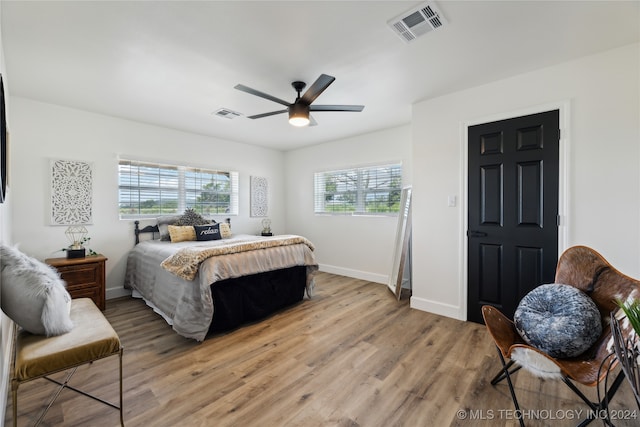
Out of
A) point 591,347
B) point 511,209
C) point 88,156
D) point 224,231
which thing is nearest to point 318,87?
point 511,209

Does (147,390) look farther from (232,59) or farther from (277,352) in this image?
(232,59)

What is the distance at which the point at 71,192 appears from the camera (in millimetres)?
3586

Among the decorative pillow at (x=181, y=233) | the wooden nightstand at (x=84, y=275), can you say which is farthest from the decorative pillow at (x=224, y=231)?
the wooden nightstand at (x=84, y=275)

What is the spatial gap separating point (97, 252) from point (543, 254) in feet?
17.3

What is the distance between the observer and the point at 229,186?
5.30m

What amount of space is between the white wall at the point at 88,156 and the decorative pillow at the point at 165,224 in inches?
15.7

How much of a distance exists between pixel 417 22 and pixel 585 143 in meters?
1.86

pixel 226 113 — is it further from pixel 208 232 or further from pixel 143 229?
pixel 143 229

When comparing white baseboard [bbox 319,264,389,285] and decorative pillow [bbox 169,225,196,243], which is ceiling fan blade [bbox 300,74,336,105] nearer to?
decorative pillow [bbox 169,225,196,243]

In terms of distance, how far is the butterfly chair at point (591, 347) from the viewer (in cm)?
146

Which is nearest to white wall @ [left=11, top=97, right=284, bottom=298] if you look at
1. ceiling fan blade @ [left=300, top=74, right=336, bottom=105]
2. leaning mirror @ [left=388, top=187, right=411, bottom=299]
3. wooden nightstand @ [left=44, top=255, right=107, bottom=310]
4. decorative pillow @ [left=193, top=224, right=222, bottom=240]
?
wooden nightstand @ [left=44, top=255, right=107, bottom=310]

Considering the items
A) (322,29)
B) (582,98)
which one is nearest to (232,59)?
(322,29)

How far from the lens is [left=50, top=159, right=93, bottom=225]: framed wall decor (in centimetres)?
347

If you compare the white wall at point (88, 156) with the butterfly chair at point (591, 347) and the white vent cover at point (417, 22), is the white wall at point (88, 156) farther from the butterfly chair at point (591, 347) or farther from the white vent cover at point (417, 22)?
the butterfly chair at point (591, 347)
